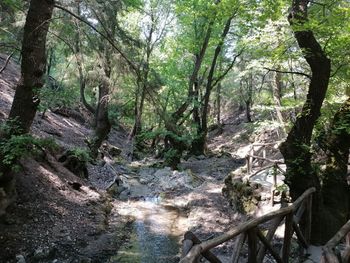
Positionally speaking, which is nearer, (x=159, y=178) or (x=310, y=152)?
(x=310, y=152)

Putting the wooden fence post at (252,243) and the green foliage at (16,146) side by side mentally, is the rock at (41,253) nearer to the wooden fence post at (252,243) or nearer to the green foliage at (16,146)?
the green foliage at (16,146)

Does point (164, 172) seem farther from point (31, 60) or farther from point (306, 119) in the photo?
point (31, 60)

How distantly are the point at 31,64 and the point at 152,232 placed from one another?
5541 millimetres

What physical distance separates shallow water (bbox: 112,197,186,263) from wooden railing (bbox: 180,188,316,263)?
3012mm

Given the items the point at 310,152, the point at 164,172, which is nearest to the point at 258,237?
the point at 310,152

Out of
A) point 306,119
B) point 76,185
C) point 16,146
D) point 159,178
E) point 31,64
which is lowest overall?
point 159,178

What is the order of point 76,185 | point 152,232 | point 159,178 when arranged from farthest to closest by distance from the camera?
point 159,178 → point 76,185 → point 152,232

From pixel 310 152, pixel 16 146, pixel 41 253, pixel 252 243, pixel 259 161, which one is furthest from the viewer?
pixel 259 161

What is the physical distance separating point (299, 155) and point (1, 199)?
19.6ft

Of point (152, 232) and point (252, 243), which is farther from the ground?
point (252, 243)

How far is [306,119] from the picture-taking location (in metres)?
6.72

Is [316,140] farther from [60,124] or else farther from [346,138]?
[60,124]

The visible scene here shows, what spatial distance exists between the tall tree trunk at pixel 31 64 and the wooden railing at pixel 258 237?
4.47 m

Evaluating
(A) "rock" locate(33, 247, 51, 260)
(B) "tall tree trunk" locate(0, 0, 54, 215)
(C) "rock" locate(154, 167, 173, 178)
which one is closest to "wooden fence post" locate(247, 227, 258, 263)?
(A) "rock" locate(33, 247, 51, 260)
